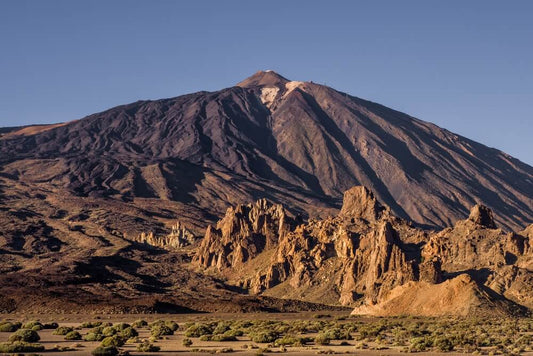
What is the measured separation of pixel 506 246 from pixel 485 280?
9.22 meters

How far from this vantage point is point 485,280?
92688mm

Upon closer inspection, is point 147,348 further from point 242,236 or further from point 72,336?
point 242,236

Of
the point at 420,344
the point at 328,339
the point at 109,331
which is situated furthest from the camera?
the point at 109,331

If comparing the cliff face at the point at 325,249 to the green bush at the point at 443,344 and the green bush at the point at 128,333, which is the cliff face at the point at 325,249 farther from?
the green bush at the point at 443,344

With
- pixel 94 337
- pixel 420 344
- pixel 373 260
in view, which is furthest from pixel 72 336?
A: pixel 373 260

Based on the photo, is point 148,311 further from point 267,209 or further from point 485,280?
point 267,209

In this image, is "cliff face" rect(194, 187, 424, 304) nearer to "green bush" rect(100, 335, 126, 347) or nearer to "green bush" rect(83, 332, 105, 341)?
"green bush" rect(83, 332, 105, 341)

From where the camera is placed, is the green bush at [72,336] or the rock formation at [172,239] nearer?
the green bush at [72,336]

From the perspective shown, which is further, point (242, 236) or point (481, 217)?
point (242, 236)

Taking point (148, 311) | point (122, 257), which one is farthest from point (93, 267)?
point (148, 311)

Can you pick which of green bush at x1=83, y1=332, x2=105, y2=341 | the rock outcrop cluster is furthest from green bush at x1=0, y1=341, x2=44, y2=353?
the rock outcrop cluster

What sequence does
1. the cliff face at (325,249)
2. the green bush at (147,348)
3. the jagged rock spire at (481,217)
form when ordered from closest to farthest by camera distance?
1. the green bush at (147,348)
2. the cliff face at (325,249)
3. the jagged rock spire at (481,217)

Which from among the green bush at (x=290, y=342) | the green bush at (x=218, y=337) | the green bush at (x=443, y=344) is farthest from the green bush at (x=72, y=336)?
the green bush at (x=443, y=344)

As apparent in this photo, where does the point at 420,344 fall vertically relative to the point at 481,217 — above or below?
below
